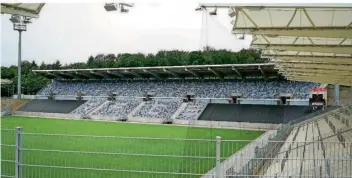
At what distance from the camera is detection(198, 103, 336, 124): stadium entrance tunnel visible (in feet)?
115

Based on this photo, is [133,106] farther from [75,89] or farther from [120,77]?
[75,89]

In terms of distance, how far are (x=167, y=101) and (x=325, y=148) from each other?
118ft

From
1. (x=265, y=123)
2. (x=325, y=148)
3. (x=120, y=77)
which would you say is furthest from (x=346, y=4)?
(x=120, y=77)

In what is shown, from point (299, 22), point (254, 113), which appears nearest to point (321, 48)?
point (299, 22)

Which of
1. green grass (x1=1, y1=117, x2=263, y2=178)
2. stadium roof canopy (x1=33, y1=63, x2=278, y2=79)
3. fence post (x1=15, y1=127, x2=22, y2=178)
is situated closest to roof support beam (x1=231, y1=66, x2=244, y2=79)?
stadium roof canopy (x1=33, y1=63, x2=278, y2=79)

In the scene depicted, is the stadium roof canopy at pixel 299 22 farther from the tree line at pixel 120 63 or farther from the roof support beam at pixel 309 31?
the tree line at pixel 120 63

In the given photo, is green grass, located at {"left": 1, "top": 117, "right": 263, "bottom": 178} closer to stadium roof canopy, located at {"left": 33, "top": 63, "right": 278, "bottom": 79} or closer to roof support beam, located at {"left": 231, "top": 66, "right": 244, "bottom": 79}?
A: stadium roof canopy, located at {"left": 33, "top": 63, "right": 278, "bottom": 79}

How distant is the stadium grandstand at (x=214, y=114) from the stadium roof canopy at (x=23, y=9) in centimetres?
234

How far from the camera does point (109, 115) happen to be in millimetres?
43500

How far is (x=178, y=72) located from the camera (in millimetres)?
45531

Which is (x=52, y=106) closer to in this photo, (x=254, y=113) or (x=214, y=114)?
(x=214, y=114)

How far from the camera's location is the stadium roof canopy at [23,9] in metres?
7.58

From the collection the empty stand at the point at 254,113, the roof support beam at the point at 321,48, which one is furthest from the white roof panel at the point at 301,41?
the empty stand at the point at 254,113

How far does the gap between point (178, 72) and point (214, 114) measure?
8566mm
